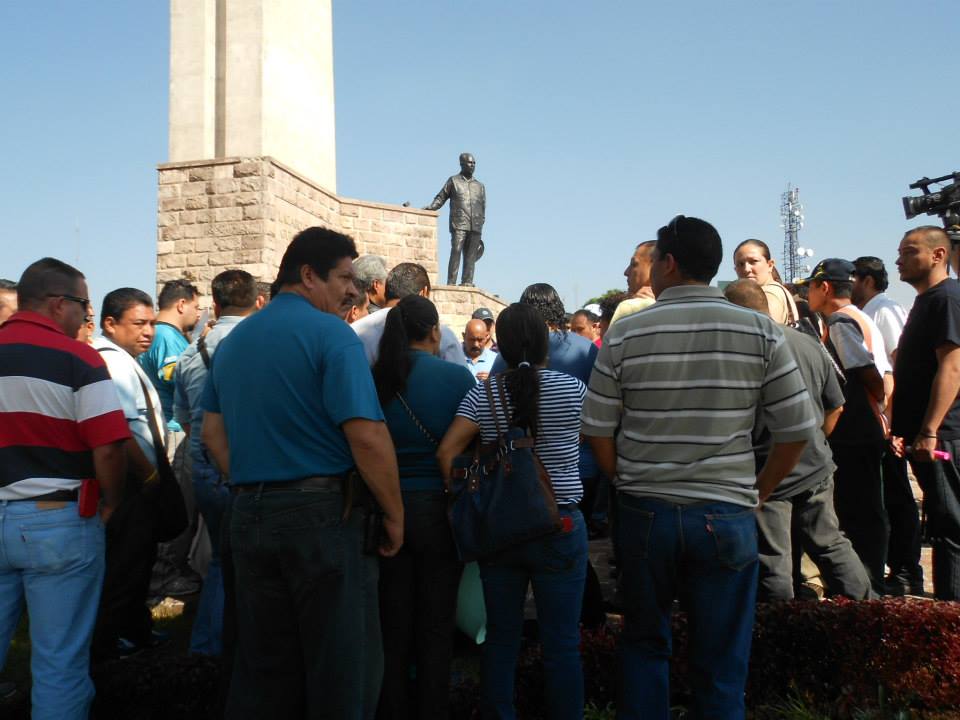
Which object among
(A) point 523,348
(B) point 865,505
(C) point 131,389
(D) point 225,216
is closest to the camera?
(A) point 523,348

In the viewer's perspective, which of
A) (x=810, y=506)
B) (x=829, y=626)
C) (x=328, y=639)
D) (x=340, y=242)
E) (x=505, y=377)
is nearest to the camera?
(x=328, y=639)

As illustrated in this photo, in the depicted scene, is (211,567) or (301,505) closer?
(301,505)

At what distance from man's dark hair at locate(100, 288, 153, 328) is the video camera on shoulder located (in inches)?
229

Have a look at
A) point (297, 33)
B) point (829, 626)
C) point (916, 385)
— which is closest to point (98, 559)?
point (829, 626)

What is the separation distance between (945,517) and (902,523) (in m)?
1.01

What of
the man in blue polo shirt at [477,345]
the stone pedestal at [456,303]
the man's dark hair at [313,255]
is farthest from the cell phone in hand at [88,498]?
the stone pedestal at [456,303]

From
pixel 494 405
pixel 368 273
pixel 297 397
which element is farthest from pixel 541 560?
pixel 368 273

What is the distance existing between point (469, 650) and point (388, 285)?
1955 millimetres

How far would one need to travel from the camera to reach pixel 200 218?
1108 centimetres

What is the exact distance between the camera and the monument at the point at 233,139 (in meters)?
10.9

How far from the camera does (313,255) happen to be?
8.95ft

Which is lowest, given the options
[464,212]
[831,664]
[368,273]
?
[831,664]

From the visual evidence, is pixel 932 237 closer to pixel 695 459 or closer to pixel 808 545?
pixel 808 545

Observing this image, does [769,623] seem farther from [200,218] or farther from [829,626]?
[200,218]
